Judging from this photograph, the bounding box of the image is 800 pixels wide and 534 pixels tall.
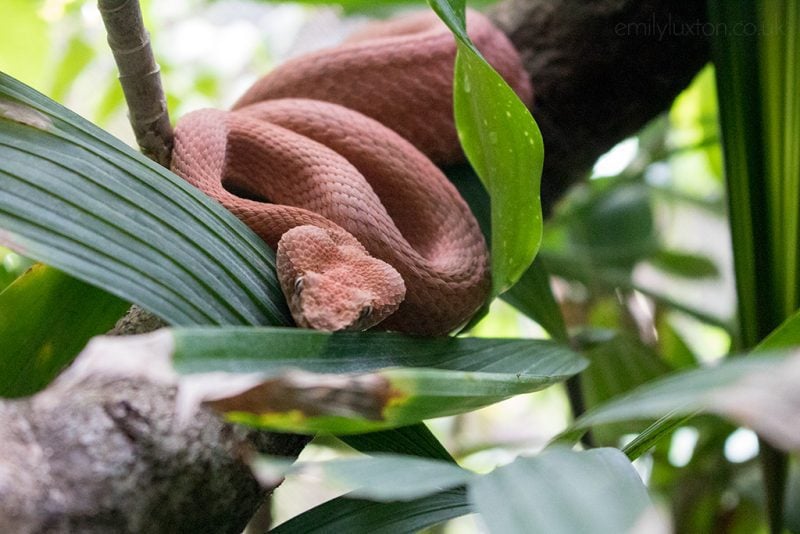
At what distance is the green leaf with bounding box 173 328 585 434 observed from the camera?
0.68m

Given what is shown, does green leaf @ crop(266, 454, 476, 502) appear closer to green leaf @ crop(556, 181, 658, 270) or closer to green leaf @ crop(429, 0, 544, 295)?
green leaf @ crop(429, 0, 544, 295)

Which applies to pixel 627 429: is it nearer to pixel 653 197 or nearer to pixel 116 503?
pixel 653 197

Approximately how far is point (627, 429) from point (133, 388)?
1462 millimetres

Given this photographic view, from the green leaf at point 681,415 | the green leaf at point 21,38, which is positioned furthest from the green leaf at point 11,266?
the green leaf at point 681,415

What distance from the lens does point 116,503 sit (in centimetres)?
81

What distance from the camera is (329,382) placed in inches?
26.9

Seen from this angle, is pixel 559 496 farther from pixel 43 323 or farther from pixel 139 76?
pixel 139 76

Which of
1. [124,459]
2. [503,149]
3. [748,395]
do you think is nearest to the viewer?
[748,395]

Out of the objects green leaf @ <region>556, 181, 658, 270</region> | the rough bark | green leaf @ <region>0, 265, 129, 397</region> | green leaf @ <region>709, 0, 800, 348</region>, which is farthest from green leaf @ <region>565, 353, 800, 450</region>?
green leaf @ <region>556, 181, 658, 270</region>

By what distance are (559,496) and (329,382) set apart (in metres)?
0.23

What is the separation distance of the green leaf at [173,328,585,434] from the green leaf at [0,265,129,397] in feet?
1.14

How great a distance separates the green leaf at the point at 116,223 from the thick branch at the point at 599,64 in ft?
4.03

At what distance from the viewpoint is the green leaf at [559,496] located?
24.0 inches

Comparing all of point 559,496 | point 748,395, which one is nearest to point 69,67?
point 559,496
